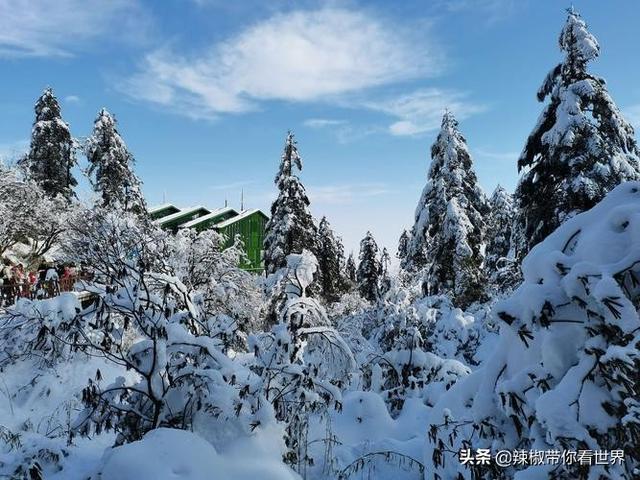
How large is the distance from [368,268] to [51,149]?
26312 millimetres

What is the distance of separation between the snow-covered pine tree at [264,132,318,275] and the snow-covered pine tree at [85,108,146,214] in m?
10.2

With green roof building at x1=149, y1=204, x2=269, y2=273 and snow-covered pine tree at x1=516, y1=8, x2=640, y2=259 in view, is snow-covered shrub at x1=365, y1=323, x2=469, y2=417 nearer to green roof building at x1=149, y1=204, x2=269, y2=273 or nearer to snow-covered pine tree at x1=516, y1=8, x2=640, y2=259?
snow-covered pine tree at x1=516, y1=8, x2=640, y2=259

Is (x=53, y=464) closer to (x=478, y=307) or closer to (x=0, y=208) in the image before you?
(x=478, y=307)

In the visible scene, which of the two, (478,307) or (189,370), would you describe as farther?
(478,307)

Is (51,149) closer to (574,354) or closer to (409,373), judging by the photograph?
(409,373)

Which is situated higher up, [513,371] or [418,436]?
[513,371]

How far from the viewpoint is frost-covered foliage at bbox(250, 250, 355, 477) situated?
5.30 meters

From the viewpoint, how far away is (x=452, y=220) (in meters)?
19.8

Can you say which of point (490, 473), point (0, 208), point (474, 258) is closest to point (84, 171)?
point (0, 208)

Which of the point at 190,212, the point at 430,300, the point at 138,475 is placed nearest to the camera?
the point at 138,475

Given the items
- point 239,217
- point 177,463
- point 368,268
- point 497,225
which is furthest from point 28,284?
point 497,225

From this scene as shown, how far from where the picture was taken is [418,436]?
614 centimetres

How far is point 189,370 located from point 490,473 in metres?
2.96

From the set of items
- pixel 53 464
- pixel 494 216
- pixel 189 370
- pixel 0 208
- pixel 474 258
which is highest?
pixel 494 216
